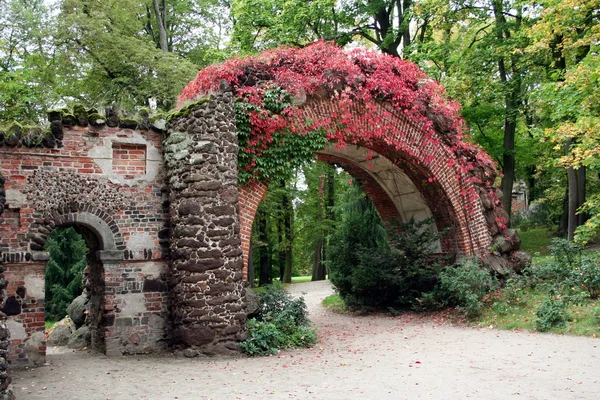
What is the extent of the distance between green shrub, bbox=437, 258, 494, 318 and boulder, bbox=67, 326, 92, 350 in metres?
7.18

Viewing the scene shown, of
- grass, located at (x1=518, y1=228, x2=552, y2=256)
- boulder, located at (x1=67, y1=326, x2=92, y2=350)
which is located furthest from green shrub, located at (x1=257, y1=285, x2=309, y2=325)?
grass, located at (x1=518, y1=228, x2=552, y2=256)

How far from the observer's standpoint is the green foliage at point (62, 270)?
14.8m

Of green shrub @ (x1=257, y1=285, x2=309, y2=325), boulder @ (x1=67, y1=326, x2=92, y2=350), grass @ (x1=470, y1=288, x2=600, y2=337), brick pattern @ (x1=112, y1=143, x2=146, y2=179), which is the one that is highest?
brick pattern @ (x1=112, y1=143, x2=146, y2=179)

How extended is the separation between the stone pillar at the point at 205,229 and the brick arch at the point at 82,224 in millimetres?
921

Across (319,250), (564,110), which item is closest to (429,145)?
(564,110)

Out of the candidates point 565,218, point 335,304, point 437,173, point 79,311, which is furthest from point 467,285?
point 565,218

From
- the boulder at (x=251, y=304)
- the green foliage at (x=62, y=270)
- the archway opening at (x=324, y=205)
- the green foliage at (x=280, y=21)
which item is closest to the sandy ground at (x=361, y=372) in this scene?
the boulder at (x=251, y=304)

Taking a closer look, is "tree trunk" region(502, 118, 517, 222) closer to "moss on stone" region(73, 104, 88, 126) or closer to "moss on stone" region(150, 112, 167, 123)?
"moss on stone" region(150, 112, 167, 123)

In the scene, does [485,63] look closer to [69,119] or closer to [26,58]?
[69,119]

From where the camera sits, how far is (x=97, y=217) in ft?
27.6

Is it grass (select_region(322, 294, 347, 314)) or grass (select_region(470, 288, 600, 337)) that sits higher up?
grass (select_region(470, 288, 600, 337))

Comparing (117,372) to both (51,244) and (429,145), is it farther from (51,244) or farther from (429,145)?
(51,244)

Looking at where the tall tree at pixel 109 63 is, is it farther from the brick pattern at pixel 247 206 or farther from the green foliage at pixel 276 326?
the green foliage at pixel 276 326

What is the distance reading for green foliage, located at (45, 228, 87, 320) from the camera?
14.8 meters
